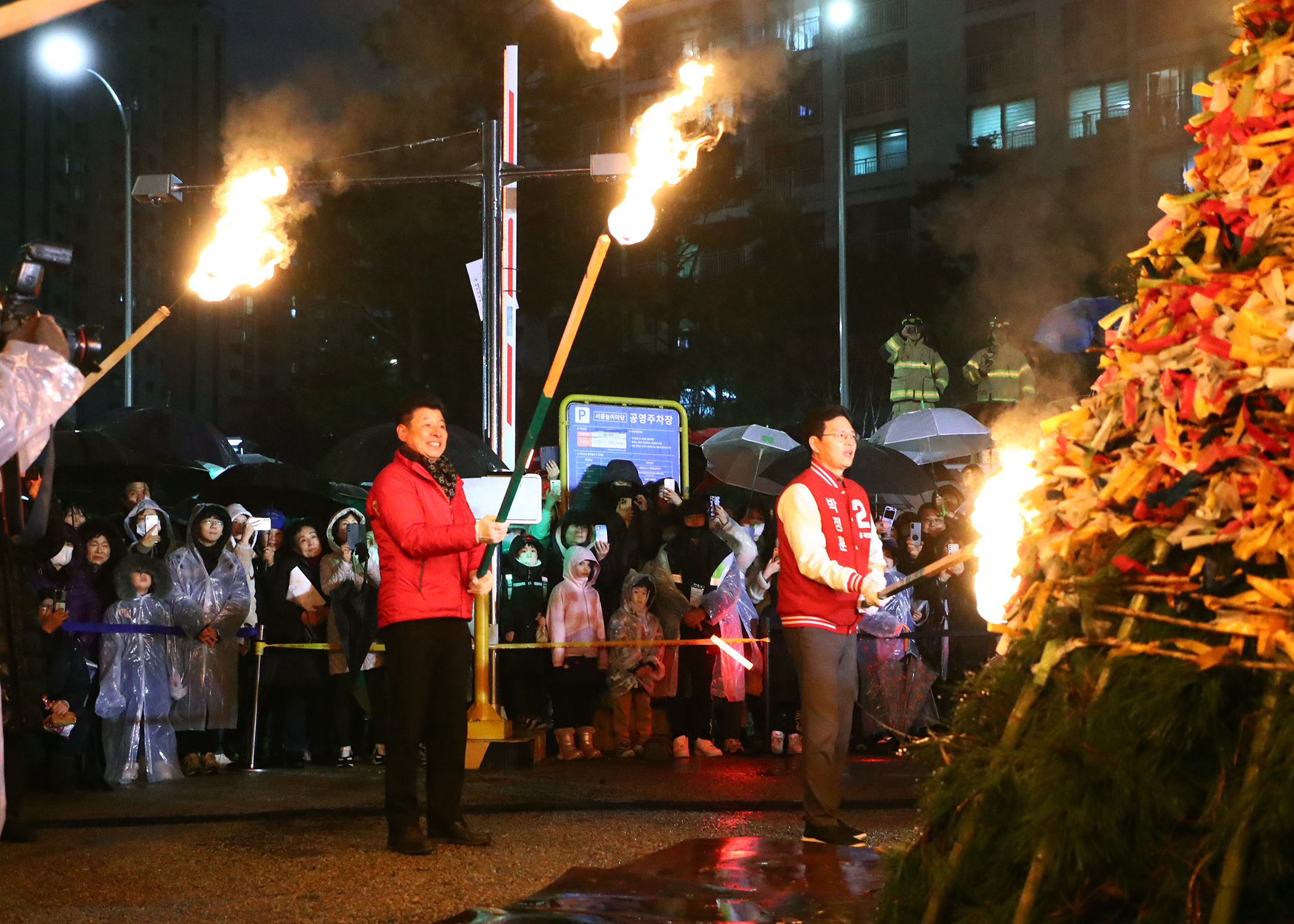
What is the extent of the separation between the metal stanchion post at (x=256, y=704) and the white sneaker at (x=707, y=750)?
142 inches

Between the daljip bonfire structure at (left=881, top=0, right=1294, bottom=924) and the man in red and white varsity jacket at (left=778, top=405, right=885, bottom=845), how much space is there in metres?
3.27

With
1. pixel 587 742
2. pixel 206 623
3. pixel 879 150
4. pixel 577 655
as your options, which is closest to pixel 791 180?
pixel 879 150

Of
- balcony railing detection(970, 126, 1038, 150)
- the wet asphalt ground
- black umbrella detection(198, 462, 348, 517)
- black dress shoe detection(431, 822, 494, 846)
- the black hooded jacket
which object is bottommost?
the wet asphalt ground

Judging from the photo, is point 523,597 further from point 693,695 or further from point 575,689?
point 693,695

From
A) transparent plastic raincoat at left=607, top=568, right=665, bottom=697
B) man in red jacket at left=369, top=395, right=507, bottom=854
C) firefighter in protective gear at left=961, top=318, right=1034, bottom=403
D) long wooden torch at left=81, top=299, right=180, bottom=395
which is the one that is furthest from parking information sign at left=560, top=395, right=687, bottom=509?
long wooden torch at left=81, top=299, right=180, bottom=395

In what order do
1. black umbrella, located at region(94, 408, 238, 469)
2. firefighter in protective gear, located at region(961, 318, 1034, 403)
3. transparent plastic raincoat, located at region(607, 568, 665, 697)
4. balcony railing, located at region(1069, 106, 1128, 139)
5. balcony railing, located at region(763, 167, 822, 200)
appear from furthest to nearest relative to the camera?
balcony railing, located at region(763, 167, 822, 200)
balcony railing, located at region(1069, 106, 1128, 139)
firefighter in protective gear, located at region(961, 318, 1034, 403)
black umbrella, located at region(94, 408, 238, 469)
transparent plastic raincoat, located at region(607, 568, 665, 697)

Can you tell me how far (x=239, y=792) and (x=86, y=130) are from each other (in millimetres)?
78750

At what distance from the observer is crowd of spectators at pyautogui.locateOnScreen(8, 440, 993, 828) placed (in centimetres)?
1034

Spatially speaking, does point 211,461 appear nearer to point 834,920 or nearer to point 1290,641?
point 834,920

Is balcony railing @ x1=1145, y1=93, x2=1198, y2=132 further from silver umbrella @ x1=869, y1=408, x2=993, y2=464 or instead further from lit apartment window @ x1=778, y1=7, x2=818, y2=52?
silver umbrella @ x1=869, y1=408, x2=993, y2=464

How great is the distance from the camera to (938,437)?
17.0m

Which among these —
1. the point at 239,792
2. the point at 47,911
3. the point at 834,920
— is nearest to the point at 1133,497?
the point at 834,920

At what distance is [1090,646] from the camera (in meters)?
2.98

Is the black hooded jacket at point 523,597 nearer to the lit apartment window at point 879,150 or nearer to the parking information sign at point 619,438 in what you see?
the parking information sign at point 619,438
